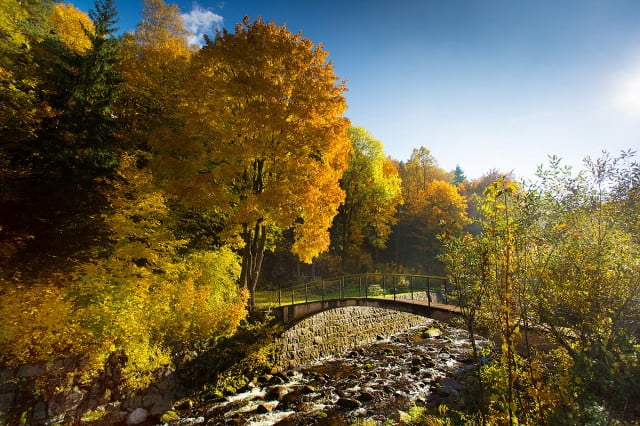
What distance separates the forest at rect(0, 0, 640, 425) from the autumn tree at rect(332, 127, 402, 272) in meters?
15.1

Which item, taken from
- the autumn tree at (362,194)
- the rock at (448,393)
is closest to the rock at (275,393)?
the rock at (448,393)

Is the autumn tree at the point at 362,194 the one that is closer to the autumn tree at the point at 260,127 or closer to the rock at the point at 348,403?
the autumn tree at the point at 260,127

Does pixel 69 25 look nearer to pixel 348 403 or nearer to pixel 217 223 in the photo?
pixel 217 223

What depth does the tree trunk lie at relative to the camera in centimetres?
1323

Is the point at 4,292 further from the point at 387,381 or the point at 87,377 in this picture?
the point at 387,381

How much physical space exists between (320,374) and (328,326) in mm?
3368

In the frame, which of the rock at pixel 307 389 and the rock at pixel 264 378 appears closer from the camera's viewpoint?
the rock at pixel 307 389

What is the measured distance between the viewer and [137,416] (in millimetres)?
9367

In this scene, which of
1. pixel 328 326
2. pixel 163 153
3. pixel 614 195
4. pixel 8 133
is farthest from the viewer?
pixel 328 326

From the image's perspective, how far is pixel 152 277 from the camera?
9.44 m

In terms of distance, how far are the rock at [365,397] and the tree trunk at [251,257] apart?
19.0 feet

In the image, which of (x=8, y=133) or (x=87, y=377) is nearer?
(x=87, y=377)

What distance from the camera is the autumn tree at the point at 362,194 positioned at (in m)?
28.4

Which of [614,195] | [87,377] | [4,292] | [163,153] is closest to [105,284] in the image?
[4,292]
